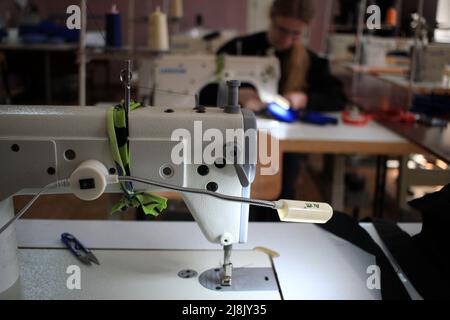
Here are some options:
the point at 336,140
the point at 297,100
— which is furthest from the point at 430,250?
the point at 297,100

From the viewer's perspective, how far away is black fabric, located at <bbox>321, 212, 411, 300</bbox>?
83 cm

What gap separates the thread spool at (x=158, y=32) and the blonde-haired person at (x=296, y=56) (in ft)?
1.48

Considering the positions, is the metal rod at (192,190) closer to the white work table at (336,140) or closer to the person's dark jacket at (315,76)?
the white work table at (336,140)

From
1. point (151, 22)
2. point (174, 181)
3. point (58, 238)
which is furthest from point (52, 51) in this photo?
point (174, 181)

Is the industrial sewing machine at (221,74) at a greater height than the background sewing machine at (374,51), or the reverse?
the background sewing machine at (374,51)

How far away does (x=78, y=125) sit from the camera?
2.46 feet

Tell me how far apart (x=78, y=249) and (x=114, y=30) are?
2.45 feet

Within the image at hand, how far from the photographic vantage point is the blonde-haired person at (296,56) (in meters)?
2.22

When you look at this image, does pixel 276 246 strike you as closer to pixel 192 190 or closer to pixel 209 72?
pixel 192 190

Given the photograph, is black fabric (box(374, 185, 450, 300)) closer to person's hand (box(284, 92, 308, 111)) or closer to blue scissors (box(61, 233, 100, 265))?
blue scissors (box(61, 233, 100, 265))

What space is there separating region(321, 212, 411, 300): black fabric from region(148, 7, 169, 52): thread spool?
120cm

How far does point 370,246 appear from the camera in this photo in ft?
3.26

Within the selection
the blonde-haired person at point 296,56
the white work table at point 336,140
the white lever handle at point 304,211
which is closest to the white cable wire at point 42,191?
the white lever handle at point 304,211

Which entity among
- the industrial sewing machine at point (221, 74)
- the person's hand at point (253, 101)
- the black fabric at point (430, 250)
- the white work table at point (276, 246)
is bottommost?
the white work table at point (276, 246)
